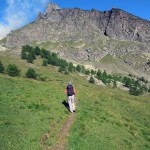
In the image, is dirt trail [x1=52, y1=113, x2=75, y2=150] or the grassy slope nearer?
dirt trail [x1=52, y1=113, x2=75, y2=150]

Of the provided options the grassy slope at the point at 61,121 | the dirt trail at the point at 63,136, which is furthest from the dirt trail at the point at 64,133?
the grassy slope at the point at 61,121

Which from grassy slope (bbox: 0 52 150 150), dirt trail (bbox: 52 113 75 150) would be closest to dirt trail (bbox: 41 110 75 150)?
dirt trail (bbox: 52 113 75 150)

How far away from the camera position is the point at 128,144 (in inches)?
1094

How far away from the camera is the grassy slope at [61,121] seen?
81.0 feet

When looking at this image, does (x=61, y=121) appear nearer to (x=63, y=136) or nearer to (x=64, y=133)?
(x=64, y=133)

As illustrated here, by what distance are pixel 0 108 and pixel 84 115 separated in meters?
9.88

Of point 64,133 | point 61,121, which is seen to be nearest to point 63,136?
point 64,133

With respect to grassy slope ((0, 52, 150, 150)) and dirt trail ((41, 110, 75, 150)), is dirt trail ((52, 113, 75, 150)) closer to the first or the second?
dirt trail ((41, 110, 75, 150))

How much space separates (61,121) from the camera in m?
31.3

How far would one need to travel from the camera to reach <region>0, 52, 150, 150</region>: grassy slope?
81.0 ft

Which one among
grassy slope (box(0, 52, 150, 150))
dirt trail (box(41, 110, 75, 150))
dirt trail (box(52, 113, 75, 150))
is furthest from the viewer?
grassy slope (box(0, 52, 150, 150))

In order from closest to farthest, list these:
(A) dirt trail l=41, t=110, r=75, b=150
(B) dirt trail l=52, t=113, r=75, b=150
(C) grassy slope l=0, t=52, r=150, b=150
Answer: (A) dirt trail l=41, t=110, r=75, b=150 < (B) dirt trail l=52, t=113, r=75, b=150 < (C) grassy slope l=0, t=52, r=150, b=150

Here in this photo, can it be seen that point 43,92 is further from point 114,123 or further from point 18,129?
point 18,129

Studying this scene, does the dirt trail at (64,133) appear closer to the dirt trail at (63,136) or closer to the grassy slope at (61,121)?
the dirt trail at (63,136)
